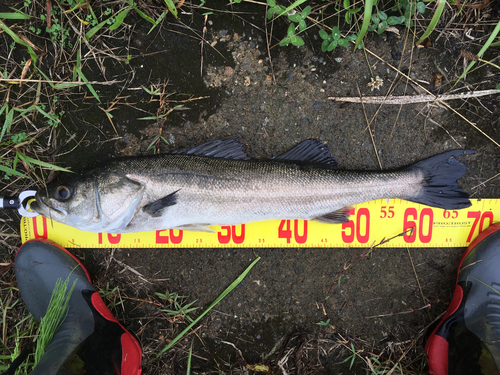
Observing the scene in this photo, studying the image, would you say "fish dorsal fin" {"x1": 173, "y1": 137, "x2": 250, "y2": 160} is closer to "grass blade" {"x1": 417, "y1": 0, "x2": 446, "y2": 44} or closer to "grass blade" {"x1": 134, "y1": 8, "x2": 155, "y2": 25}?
"grass blade" {"x1": 134, "y1": 8, "x2": 155, "y2": 25}

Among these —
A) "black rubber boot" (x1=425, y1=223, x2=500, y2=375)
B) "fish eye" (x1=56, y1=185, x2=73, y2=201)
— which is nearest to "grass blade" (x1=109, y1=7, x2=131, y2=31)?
"fish eye" (x1=56, y1=185, x2=73, y2=201)

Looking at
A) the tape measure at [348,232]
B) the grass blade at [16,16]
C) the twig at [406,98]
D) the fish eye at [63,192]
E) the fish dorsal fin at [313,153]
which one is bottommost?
the tape measure at [348,232]

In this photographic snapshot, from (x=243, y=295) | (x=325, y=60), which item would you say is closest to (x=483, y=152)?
(x=325, y=60)

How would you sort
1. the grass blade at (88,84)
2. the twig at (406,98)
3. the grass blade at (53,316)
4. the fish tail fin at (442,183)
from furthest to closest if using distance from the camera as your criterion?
the twig at (406,98) → the grass blade at (88,84) → the fish tail fin at (442,183) → the grass blade at (53,316)

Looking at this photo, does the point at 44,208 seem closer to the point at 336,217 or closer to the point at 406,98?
the point at 336,217

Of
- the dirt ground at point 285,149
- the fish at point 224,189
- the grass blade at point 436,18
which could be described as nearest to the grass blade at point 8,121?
the dirt ground at point 285,149

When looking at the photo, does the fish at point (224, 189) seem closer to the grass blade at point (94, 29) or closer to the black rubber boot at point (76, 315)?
the black rubber boot at point (76, 315)

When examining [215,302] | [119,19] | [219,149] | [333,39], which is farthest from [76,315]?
[333,39]
